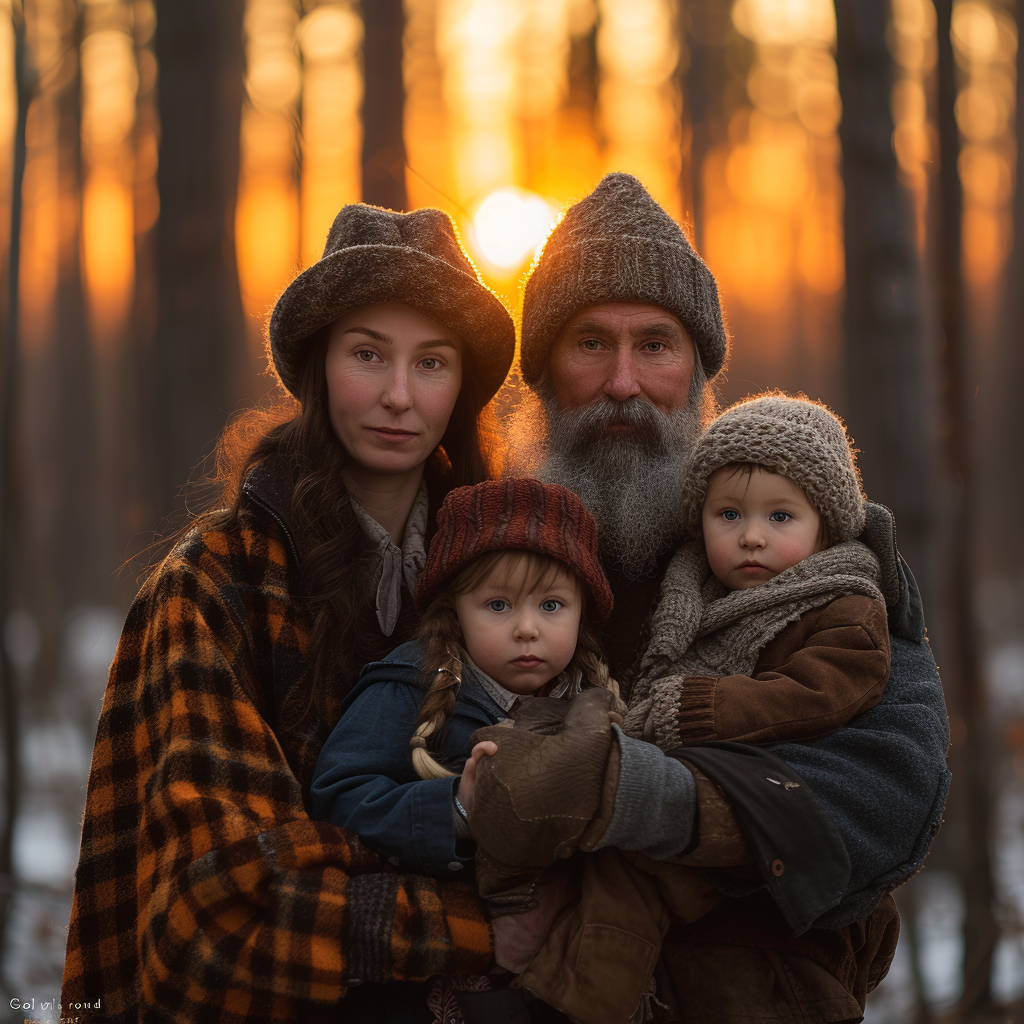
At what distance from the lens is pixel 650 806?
6.16ft

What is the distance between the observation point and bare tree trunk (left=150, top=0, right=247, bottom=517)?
16.8 feet

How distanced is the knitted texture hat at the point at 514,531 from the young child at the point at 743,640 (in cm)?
31

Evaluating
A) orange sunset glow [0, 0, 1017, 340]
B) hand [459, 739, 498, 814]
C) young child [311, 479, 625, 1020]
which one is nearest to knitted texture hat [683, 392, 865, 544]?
young child [311, 479, 625, 1020]

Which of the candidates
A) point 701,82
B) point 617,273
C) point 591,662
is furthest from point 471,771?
point 701,82

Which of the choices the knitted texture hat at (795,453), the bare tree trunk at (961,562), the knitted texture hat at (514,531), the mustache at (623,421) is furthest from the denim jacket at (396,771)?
the bare tree trunk at (961,562)

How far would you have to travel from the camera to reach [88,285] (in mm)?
7148

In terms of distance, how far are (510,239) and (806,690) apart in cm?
282

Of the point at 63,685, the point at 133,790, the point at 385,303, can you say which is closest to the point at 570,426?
the point at 385,303

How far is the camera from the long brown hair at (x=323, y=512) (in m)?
2.38

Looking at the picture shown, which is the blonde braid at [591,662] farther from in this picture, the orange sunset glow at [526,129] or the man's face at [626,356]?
the orange sunset glow at [526,129]

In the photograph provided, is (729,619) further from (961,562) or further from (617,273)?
(961,562)

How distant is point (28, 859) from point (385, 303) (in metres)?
6.15

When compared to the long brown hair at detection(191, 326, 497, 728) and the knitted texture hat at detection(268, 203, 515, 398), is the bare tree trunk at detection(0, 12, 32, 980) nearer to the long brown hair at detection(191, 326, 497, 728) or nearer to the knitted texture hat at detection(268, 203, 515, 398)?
the long brown hair at detection(191, 326, 497, 728)

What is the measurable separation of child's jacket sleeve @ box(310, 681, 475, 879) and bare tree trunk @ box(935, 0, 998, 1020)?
4.29m
